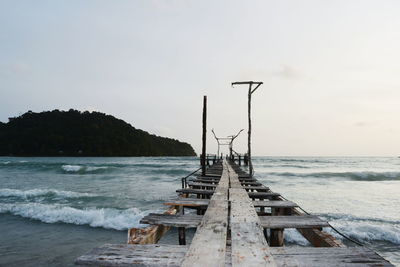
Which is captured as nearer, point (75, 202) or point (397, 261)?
point (397, 261)


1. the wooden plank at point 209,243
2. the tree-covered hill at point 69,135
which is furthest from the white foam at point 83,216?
the tree-covered hill at point 69,135

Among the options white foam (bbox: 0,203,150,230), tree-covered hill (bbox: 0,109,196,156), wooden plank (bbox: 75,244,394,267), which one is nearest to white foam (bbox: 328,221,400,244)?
wooden plank (bbox: 75,244,394,267)

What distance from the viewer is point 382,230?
8.44 metres

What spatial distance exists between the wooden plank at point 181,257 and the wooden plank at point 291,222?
3.04 ft

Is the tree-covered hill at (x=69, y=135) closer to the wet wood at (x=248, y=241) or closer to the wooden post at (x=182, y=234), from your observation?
the wooden post at (x=182, y=234)

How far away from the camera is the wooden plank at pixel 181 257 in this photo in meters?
2.04

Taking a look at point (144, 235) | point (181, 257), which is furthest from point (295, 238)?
point (181, 257)

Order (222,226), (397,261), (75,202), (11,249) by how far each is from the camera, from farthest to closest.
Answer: (75,202)
(11,249)
(397,261)
(222,226)

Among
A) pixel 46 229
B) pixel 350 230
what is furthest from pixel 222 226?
pixel 46 229

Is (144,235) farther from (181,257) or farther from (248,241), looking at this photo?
(248,241)

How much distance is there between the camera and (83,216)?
10.7 m

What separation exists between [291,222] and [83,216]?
32.4 ft

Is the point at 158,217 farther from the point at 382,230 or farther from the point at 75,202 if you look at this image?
the point at 75,202

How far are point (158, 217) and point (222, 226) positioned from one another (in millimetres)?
879
